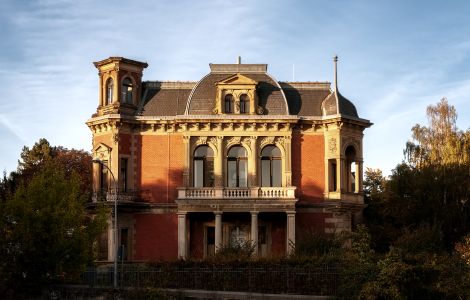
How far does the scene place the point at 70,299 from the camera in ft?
104

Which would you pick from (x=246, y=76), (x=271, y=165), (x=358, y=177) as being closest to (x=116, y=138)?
(x=246, y=76)

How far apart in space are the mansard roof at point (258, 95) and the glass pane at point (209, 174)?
120 inches

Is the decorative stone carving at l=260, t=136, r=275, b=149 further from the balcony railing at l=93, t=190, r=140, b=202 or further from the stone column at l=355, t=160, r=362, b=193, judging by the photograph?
the balcony railing at l=93, t=190, r=140, b=202

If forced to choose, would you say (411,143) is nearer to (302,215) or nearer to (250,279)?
(302,215)

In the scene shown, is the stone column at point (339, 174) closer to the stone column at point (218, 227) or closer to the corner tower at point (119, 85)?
the stone column at point (218, 227)

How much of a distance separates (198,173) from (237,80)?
20.0ft

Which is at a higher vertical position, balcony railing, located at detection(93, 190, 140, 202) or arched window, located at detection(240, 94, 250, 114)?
arched window, located at detection(240, 94, 250, 114)

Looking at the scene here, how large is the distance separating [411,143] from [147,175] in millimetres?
22563

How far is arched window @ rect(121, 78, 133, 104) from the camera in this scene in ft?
156

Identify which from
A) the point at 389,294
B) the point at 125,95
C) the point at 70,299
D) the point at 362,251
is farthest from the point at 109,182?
the point at 389,294

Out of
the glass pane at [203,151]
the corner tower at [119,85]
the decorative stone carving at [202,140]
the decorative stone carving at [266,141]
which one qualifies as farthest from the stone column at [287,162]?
the corner tower at [119,85]

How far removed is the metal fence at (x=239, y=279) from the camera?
31969 millimetres

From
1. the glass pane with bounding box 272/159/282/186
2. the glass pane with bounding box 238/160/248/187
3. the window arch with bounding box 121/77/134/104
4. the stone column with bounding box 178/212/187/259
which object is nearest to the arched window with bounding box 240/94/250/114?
the glass pane with bounding box 238/160/248/187

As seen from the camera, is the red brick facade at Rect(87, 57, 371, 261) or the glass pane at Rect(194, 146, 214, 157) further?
the glass pane at Rect(194, 146, 214, 157)
